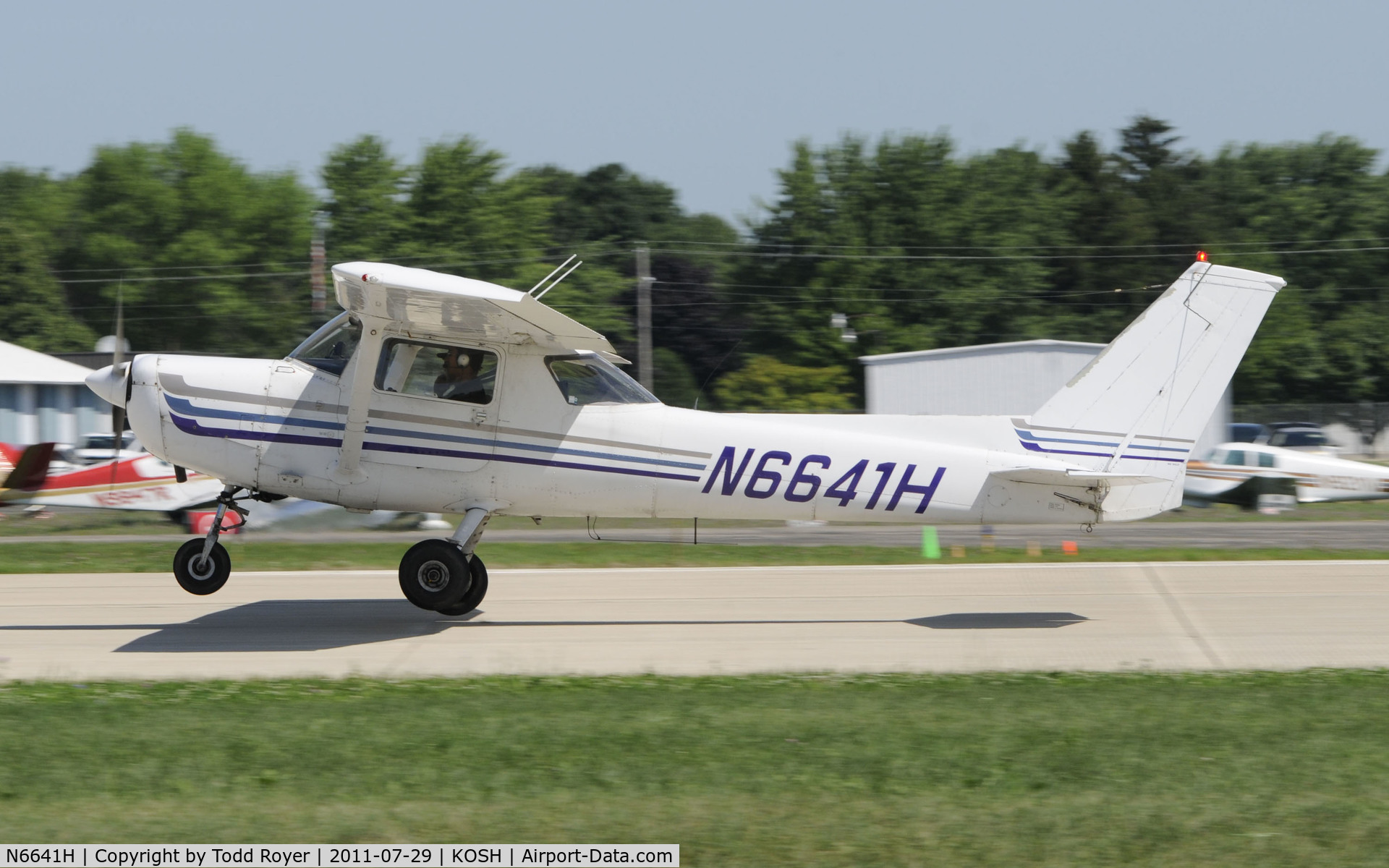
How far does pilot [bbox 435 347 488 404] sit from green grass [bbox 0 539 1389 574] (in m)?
4.50

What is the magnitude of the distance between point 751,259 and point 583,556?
143 ft

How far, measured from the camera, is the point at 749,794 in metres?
5.84

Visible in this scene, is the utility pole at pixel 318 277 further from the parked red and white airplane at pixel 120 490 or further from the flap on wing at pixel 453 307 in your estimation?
the flap on wing at pixel 453 307

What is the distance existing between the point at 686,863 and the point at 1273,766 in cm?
305

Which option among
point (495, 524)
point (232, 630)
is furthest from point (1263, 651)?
point (495, 524)

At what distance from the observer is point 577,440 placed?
11.1 m

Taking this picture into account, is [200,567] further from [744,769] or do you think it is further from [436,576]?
[744,769]

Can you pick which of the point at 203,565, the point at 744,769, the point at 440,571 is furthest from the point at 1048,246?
the point at 744,769

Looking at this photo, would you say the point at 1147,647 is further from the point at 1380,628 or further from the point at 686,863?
the point at 686,863

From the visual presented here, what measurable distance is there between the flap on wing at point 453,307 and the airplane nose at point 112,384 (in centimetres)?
213

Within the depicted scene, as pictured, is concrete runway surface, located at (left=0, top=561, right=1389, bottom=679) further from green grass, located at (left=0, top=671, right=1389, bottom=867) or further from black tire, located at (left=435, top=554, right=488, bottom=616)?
green grass, located at (left=0, top=671, right=1389, bottom=867)

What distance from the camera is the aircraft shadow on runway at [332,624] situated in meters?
10.4

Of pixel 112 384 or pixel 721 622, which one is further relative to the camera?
pixel 721 622

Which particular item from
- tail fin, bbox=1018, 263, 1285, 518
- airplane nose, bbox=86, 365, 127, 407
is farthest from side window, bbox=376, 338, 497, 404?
tail fin, bbox=1018, 263, 1285, 518
